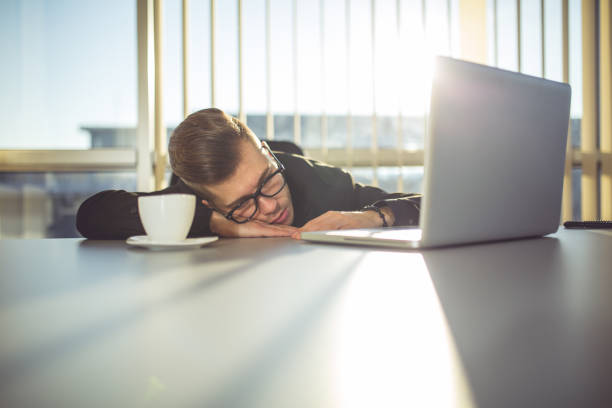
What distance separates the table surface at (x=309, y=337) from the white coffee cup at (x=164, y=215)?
1.06 feet

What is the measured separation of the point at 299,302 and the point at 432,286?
0.13 m

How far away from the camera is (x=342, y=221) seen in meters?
1.08

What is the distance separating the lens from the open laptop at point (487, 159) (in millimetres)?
596

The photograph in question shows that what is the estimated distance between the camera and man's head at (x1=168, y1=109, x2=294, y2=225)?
1218 mm

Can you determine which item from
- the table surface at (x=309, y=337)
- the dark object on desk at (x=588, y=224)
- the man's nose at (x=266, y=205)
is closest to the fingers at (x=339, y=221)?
the man's nose at (x=266, y=205)

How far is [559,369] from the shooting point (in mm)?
164

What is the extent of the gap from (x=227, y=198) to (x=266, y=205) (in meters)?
0.12

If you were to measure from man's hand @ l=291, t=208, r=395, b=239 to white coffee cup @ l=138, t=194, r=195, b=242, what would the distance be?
341 mm

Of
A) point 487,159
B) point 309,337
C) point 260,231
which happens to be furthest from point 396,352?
point 260,231

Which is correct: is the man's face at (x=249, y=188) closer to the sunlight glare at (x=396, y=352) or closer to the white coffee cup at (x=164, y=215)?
the white coffee cup at (x=164, y=215)

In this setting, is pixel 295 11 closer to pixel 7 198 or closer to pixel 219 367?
pixel 7 198

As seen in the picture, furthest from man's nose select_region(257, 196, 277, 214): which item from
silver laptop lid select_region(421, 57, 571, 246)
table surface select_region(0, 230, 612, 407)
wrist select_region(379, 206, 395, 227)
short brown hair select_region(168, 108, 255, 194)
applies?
table surface select_region(0, 230, 612, 407)

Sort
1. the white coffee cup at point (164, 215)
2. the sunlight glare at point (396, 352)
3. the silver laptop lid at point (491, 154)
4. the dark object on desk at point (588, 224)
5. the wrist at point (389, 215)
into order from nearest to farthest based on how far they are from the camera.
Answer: the sunlight glare at point (396, 352) < the silver laptop lid at point (491, 154) < the white coffee cup at point (164, 215) < the dark object on desk at point (588, 224) < the wrist at point (389, 215)

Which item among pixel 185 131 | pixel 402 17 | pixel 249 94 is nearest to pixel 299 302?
pixel 185 131
